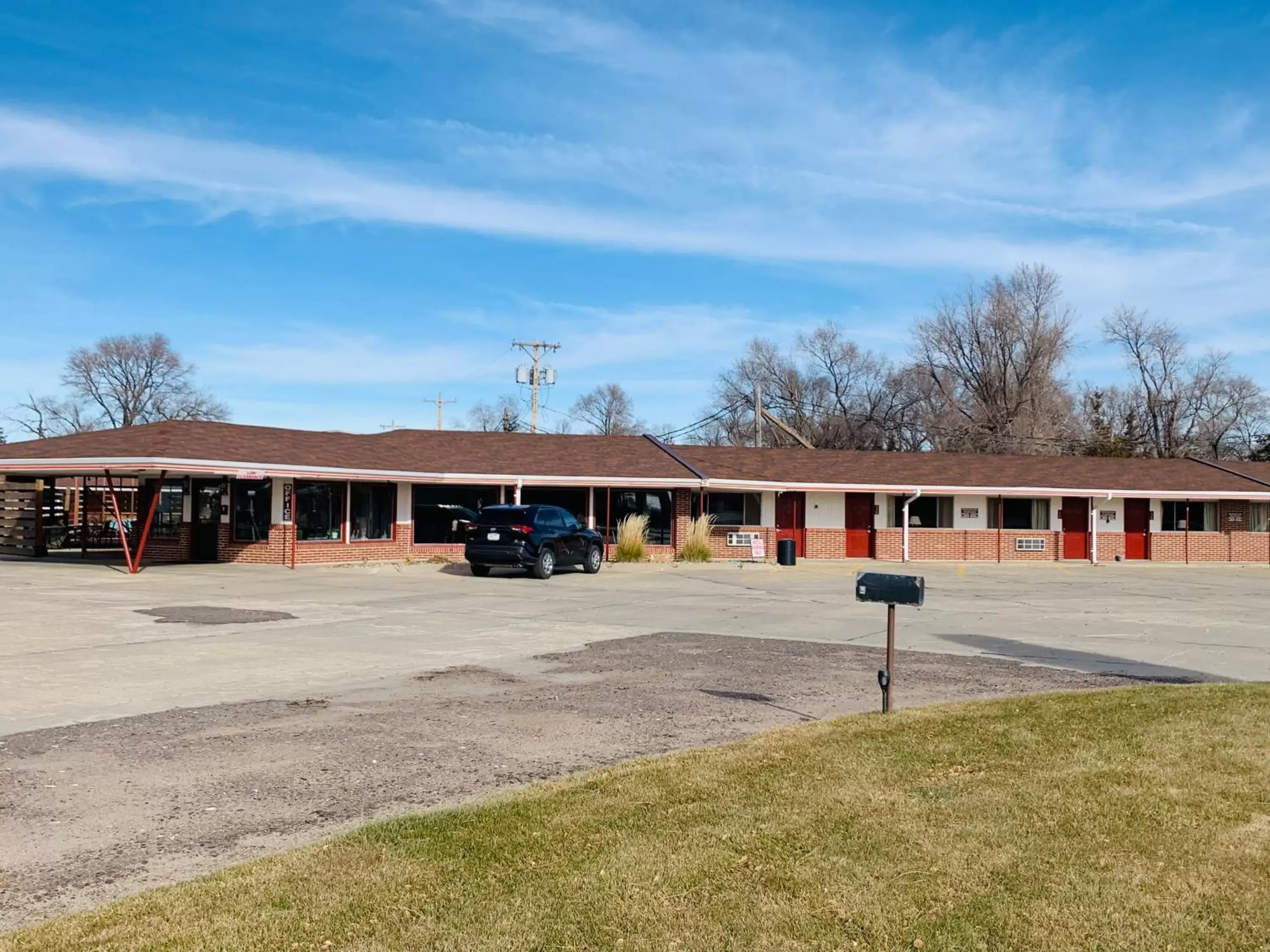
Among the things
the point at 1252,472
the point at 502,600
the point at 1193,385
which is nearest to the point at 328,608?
the point at 502,600

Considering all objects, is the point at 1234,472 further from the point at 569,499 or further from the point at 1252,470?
the point at 569,499

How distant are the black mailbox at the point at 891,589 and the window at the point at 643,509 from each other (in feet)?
78.3

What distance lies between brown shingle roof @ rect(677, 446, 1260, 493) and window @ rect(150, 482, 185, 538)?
47.8ft

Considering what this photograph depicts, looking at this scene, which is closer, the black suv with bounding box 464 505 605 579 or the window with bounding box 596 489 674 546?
the black suv with bounding box 464 505 605 579

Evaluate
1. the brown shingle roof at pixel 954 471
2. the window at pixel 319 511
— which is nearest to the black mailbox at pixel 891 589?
the window at pixel 319 511

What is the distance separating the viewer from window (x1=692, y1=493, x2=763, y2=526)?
1310 inches

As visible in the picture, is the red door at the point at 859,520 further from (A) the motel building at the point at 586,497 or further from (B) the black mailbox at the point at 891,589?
(B) the black mailbox at the point at 891,589

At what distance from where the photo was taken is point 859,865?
4.62 meters

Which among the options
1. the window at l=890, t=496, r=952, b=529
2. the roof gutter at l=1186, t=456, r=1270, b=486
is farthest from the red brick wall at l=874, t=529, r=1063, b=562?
the roof gutter at l=1186, t=456, r=1270, b=486

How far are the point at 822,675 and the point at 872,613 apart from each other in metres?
6.81

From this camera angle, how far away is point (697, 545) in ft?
102

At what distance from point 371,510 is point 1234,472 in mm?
31084

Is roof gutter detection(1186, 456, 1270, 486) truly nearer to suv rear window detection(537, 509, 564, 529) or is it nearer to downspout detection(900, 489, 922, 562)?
downspout detection(900, 489, 922, 562)

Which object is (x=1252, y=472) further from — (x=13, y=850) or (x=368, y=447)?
(x=13, y=850)
